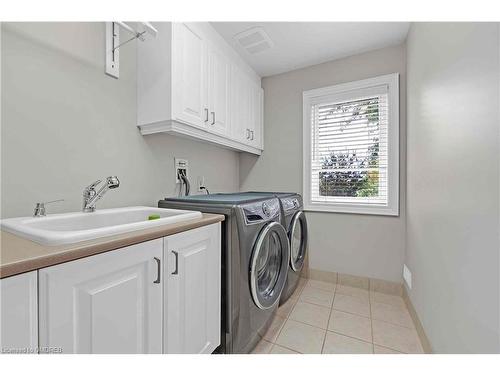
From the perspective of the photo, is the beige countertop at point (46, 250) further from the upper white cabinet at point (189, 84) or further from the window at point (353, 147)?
the window at point (353, 147)

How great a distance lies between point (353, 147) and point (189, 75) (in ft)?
5.69

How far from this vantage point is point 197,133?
1.71m

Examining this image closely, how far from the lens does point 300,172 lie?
2.63 m

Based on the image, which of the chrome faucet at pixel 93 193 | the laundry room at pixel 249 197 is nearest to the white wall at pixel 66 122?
the laundry room at pixel 249 197

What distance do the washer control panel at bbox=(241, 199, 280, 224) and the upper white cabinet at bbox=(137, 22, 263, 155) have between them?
28.1 inches

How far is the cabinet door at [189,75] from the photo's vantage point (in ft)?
4.87

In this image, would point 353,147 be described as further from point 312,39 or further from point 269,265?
point 269,265

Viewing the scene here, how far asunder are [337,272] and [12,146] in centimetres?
271

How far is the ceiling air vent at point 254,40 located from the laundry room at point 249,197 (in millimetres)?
16

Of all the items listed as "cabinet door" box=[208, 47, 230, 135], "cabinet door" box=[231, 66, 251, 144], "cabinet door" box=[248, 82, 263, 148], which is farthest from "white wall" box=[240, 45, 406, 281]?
"cabinet door" box=[208, 47, 230, 135]

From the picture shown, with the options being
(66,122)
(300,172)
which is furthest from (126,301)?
(300,172)
